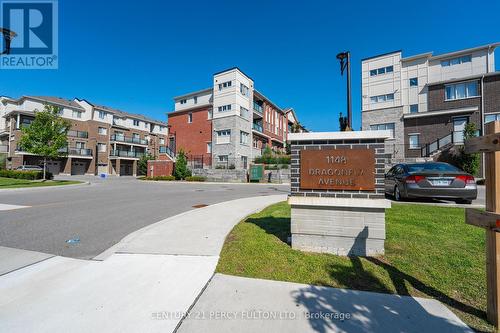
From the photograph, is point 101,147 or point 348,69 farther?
point 101,147

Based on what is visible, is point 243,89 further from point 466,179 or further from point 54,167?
point 54,167

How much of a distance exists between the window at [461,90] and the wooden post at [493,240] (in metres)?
31.2

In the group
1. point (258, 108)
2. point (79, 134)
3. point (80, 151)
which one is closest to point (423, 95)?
point (258, 108)

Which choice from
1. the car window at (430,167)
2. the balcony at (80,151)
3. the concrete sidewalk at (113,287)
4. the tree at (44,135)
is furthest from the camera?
the balcony at (80,151)

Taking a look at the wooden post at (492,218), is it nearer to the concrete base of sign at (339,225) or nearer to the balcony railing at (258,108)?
the concrete base of sign at (339,225)

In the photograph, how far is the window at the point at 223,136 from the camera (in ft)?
104

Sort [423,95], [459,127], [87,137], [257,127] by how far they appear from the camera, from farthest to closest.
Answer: [87,137]
[257,127]
[423,95]
[459,127]

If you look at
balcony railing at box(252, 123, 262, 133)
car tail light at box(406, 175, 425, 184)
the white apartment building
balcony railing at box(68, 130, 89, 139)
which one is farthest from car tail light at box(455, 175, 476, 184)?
balcony railing at box(68, 130, 89, 139)

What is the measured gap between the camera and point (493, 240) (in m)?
2.43

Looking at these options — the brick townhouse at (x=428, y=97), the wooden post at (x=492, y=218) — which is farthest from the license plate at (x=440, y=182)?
the brick townhouse at (x=428, y=97)

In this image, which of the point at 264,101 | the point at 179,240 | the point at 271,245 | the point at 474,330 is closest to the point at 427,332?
the point at 474,330

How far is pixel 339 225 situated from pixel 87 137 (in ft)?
177

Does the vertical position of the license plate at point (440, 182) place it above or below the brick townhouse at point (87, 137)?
below

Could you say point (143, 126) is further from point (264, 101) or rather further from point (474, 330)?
point (474, 330)
